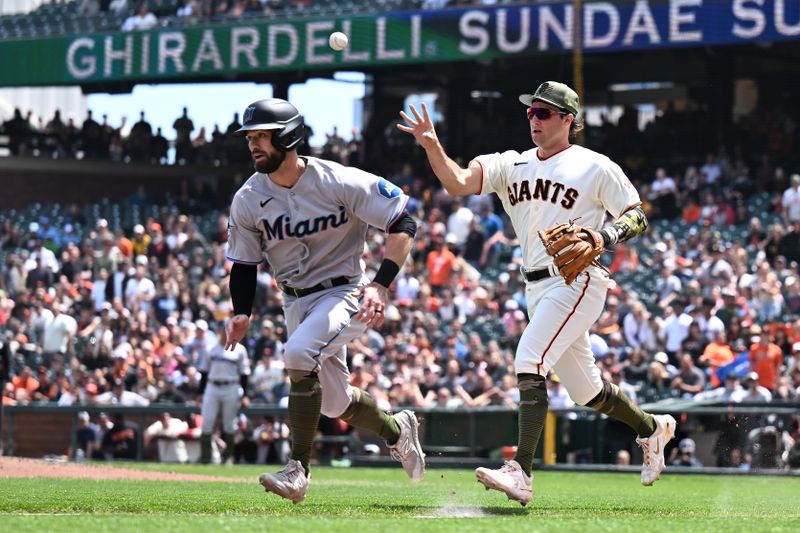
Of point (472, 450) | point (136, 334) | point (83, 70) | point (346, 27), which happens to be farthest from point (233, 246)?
point (83, 70)

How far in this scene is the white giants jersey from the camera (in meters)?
6.97

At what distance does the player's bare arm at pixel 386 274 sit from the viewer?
6.54 meters

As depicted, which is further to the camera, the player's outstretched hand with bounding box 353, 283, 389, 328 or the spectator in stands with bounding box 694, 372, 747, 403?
the spectator in stands with bounding box 694, 372, 747, 403

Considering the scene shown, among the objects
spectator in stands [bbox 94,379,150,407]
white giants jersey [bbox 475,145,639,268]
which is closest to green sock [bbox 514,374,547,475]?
white giants jersey [bbox 475,145,639,268]

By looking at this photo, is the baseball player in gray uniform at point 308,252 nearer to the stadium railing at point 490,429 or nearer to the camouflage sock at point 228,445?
the stadium railing at point 490,429

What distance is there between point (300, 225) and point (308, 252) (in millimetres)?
175

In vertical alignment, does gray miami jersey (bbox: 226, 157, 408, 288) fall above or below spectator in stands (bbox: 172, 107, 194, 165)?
below

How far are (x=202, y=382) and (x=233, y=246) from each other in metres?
9.08

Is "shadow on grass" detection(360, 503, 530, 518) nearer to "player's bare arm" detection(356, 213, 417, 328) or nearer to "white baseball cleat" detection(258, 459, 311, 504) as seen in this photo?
"white baseball cleat" detection(258, 459, 311, 504)

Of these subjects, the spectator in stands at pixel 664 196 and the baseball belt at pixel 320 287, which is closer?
the baseball belt at pixel 320 287

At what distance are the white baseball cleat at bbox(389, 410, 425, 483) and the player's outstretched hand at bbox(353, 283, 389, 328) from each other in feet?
3.21

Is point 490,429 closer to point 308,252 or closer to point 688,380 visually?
point 688,380

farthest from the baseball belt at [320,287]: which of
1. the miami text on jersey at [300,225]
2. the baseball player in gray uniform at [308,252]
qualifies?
the miami text on jersey at [300,225]

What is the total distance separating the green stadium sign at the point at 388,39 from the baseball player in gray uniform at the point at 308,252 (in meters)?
15.9
